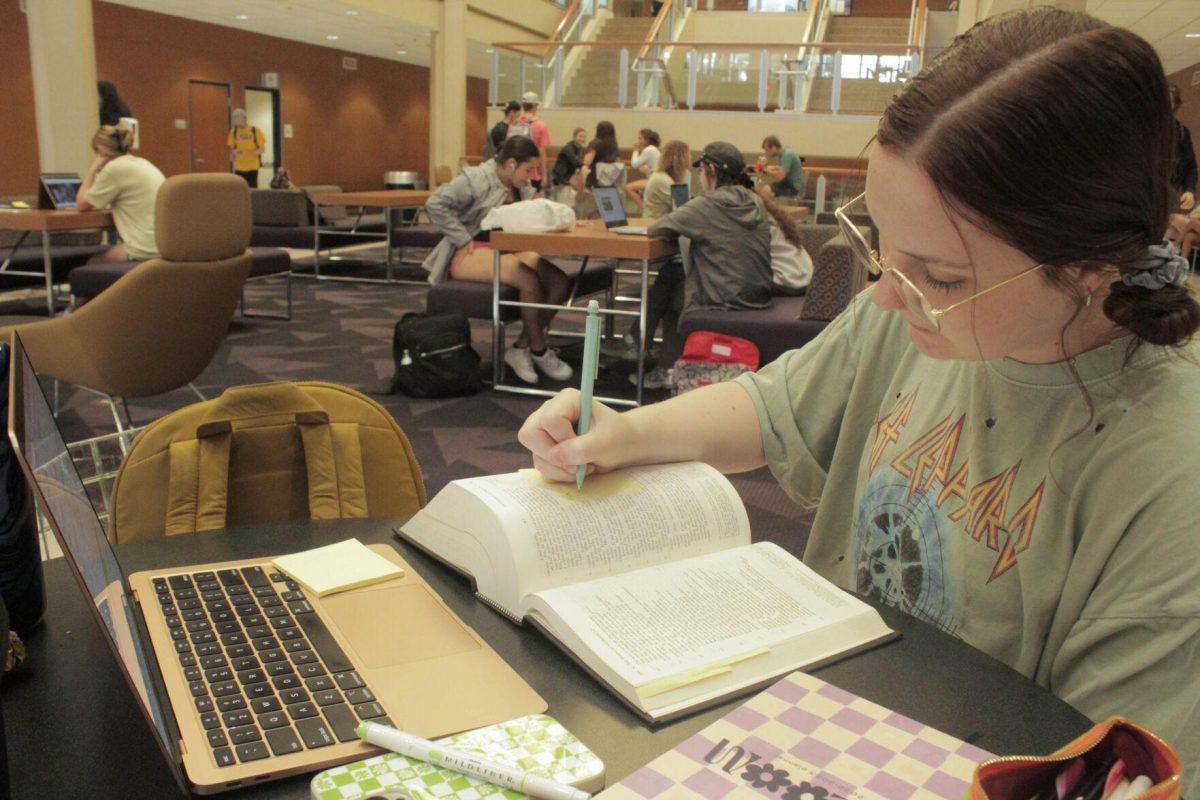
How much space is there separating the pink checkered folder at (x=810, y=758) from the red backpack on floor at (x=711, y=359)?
3.23 m

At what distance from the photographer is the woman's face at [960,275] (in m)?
0.84

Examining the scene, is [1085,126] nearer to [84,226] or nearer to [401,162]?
[84,226]

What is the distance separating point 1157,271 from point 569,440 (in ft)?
1.84

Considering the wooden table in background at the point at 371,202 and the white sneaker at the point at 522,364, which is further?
the wooden table in background at the point at 371,202

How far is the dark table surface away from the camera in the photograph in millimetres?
676

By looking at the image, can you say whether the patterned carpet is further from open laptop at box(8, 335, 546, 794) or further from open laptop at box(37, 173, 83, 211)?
open laptop at box(8, 335, 546, 794)

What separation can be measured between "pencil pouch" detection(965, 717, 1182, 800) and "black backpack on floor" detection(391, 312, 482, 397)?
3.93 meters

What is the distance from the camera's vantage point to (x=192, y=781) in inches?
25.3

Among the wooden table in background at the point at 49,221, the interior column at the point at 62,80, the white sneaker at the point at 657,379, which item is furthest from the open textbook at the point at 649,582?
the interior column at the point at 62,80

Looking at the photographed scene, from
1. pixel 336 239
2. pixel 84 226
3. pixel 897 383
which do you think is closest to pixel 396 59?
pixel 336 239

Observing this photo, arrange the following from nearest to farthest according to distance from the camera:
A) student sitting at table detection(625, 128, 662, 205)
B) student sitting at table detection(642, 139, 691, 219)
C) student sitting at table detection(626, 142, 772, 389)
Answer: student sitting at table detection(626, 142, 772, 389)
student sitting at table detection(642, 139, 691, 219)
student sitting at table detection(625, 128, 662, 205)

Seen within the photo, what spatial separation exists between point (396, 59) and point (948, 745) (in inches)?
706

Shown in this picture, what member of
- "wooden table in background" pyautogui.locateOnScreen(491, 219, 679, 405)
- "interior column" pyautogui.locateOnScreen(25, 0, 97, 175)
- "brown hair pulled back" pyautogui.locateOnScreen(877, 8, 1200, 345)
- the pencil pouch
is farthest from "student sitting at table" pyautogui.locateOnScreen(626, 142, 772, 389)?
"interior column" pyautogui.locateOnScreen(25, 0, 97, 175)

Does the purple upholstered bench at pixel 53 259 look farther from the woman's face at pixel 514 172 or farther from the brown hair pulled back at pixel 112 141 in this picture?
the woman's face at pixel 514 172
